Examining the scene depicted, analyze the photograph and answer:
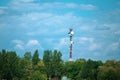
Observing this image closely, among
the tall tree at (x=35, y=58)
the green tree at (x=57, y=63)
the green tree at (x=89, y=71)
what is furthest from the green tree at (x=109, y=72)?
the tall tree at (x=35, y=58)

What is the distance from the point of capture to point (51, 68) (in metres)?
138

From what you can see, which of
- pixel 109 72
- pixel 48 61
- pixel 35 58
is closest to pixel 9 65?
pixel 35 58

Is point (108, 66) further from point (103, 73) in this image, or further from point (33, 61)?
point (33, 61)

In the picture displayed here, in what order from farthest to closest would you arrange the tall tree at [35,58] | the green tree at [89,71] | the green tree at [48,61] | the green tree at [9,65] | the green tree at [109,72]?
the green tree at [48,61]
the tall tree at [35,58]
the green tree at [89,71]
the green tree at [109,72]
the green tree at [9,65]

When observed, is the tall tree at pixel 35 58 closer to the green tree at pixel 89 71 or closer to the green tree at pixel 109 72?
the green tree at pixel 89 71

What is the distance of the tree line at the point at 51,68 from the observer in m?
116

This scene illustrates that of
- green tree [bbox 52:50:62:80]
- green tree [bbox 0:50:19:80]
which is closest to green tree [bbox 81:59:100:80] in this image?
green tree [bbox 52:50:62:80]

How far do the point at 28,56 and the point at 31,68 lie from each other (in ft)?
32.1

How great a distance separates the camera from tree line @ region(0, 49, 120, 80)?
116 meters

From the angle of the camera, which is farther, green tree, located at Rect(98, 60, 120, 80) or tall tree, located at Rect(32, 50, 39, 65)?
tall tree, located at Rect(32, 50, 39, 65)

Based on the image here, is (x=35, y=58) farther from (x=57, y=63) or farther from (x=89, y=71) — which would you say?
(x=89, y=71)

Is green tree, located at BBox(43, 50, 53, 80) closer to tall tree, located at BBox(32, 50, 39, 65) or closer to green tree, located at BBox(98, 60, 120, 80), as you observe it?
tall tree, located at BBox(32, 50, 39, 65)

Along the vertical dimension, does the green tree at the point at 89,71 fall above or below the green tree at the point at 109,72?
above

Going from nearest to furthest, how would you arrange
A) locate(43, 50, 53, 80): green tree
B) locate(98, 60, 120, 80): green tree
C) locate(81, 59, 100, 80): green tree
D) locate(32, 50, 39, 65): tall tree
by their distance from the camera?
1. locate(98, 60, 120, 80): green tree
2. locate(81, 59, 100, 80): green tree
3. locate(32, 50, 39, 65): tall tree
4. locate(43, 50, 53, 80): green tree
